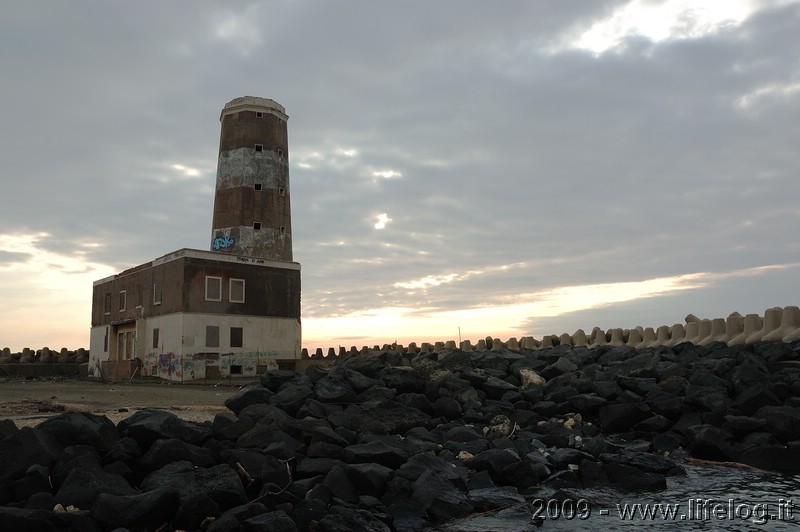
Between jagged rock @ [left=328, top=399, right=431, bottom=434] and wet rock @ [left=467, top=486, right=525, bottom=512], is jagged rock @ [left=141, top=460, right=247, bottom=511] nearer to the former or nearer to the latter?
wet rock @ [left=467, top=486, right=525, bottom=512]

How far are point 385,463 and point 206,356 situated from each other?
70.4 ft

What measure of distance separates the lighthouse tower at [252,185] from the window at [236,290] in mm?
2876

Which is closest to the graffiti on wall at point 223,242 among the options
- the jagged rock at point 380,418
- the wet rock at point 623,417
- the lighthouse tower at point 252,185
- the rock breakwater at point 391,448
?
the lighthouse tower at point 252,185

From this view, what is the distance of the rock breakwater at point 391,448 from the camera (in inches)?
225

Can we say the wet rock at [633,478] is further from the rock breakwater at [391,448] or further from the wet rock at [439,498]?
the wet rock at [439,498]

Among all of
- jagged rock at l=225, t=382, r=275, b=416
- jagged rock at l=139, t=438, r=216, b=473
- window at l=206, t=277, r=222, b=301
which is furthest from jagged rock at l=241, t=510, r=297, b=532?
window at l=206, t=277, r=222, b=301

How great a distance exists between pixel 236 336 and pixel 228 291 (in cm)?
205

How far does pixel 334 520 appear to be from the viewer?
558 centimetres

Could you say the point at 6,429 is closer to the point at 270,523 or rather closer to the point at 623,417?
the point at 270,523

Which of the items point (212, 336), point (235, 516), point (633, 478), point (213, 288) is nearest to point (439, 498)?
point (235, 516)

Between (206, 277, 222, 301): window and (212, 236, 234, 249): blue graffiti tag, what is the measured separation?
406 centimetres

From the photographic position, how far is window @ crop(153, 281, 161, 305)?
93.4 feet

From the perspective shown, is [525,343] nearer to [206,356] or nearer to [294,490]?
[206,356]

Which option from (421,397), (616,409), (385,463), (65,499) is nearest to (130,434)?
(65,499)
